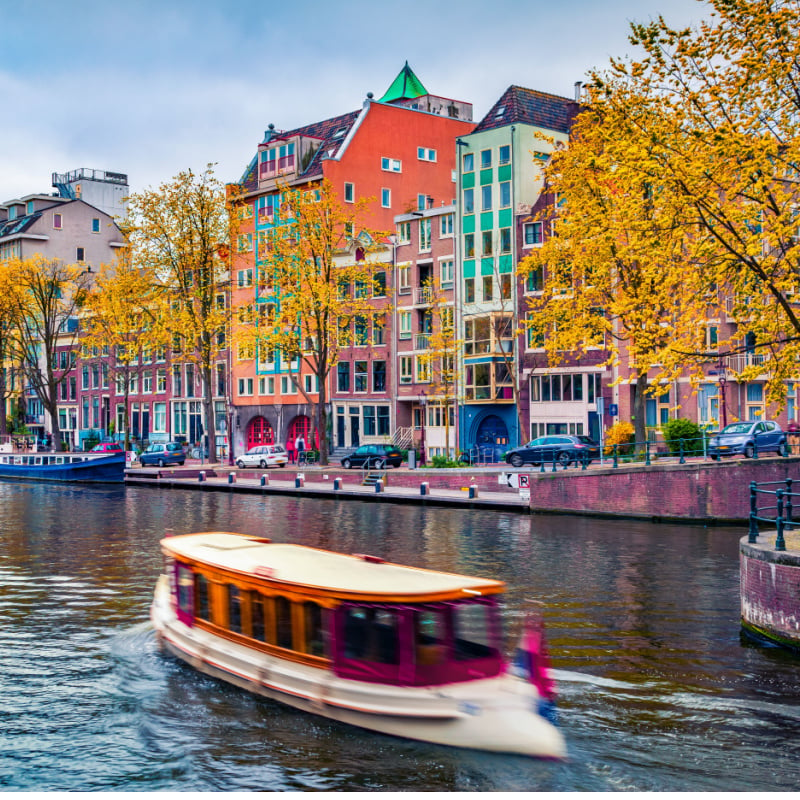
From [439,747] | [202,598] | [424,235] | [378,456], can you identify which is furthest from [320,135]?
[439,747]

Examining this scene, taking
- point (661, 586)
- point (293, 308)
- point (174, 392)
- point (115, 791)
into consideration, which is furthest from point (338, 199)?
point (115, 791)

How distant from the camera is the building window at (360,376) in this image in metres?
73.5

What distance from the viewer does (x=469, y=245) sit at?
217 ft

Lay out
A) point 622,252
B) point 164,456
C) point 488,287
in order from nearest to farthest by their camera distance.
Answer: point 622,252 < point 488,287 < point 164,456

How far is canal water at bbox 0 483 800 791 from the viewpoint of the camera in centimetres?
1316

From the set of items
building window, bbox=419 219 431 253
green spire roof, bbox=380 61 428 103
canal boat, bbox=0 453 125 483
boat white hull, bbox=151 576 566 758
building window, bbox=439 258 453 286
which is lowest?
boat white hull, bbox=151 576 566 758

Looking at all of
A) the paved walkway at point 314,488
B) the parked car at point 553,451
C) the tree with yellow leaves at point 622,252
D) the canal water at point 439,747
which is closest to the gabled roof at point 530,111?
the tree with yellow leaves at point 622,252

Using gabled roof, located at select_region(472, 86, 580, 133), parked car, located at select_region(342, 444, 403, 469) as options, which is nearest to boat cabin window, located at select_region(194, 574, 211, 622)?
parked car, located at select_region(342, 444, 403, 469)

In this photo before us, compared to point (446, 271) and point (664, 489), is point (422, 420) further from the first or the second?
point (664, 489)

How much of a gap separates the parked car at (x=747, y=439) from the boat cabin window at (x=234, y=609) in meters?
27.1

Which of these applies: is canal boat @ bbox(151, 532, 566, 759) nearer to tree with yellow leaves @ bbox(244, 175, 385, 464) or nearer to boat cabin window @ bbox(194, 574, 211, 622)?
boat cabin window @ bbox(194, 574, 211, 622)

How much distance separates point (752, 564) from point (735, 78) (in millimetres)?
14306

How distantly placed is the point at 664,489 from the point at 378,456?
2561 centimetres

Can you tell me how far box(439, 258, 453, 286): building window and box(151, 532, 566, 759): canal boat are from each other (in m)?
52.2
